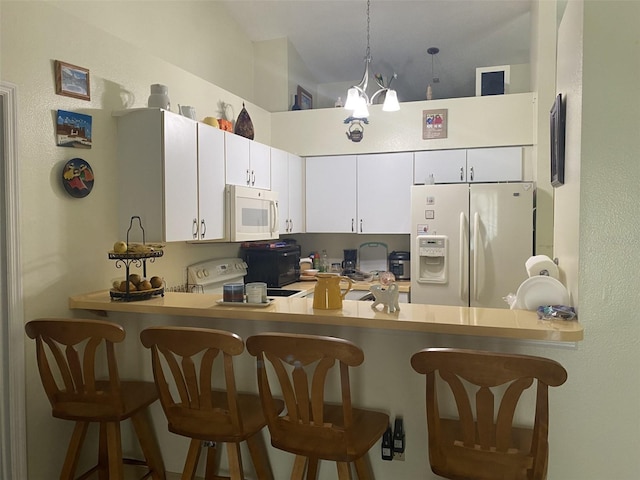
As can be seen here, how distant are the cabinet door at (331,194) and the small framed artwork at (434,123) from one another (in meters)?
0.72

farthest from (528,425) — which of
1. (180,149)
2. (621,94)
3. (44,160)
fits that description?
(44,160)

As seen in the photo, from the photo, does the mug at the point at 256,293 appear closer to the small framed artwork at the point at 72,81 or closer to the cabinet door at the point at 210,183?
the cabinet door at the point at 210,183

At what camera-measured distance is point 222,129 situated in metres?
3.42

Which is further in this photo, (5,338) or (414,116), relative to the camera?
(414,116)

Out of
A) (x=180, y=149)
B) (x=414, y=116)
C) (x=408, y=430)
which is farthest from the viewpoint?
(x=414, y=116)

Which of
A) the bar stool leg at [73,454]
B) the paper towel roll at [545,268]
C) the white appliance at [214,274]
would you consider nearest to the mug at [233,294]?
the bar stool leg at [73,454]

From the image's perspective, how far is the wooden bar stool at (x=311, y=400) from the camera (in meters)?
1.69

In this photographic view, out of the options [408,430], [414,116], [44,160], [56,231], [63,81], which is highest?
[414,116]

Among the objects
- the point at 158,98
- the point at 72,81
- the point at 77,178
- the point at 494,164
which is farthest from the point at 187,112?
the point at 494,164

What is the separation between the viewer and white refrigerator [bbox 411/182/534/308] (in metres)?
3.75

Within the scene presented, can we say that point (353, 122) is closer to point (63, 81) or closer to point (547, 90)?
point (547, 90)

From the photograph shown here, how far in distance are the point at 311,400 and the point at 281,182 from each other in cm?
273

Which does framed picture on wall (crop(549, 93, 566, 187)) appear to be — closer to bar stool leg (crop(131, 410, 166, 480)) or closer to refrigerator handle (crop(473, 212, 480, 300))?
refrigerator handle (crop(473, 212, 480, 300))

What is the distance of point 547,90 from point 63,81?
342 cm
